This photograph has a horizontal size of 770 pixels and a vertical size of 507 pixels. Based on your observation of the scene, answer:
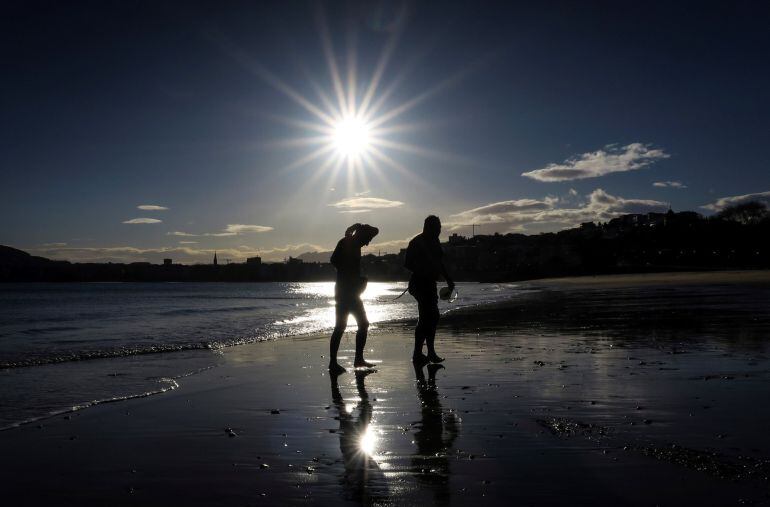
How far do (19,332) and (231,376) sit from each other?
55.0 feet

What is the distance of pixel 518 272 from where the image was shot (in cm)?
14988

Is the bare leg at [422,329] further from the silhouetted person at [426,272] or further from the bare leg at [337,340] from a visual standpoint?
the bare leg at [337,340]

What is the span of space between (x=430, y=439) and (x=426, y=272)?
5101 mm

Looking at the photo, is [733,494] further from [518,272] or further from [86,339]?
[518,272]

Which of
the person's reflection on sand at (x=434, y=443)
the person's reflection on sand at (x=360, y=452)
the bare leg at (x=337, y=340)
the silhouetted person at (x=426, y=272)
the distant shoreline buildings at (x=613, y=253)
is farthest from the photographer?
A: the distant shoreline buildings at (x=613, y=253)

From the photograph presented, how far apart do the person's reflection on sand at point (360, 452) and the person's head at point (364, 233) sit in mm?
3293

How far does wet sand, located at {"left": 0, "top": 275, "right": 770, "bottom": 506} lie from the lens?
11.2ft

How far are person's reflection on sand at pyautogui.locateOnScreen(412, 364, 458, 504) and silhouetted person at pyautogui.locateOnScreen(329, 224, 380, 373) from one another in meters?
2.58

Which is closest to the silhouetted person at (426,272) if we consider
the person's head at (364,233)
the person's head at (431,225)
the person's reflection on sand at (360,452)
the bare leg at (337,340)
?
the person's head at (431,225)

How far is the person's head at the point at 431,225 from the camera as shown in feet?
31.7

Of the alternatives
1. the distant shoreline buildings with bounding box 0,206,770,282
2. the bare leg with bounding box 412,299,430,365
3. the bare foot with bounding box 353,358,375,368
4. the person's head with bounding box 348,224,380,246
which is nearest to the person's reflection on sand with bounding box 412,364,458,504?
the bare foot with bounding box 353,358,375,368

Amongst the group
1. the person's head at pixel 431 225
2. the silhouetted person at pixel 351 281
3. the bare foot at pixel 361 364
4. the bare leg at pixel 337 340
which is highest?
the person's head at pixel 431 225

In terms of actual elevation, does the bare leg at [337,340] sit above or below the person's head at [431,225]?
below

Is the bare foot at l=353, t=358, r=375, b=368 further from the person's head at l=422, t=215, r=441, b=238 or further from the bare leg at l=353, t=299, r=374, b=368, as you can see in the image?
the person's head at l=422, t=215, r=441, b=238
